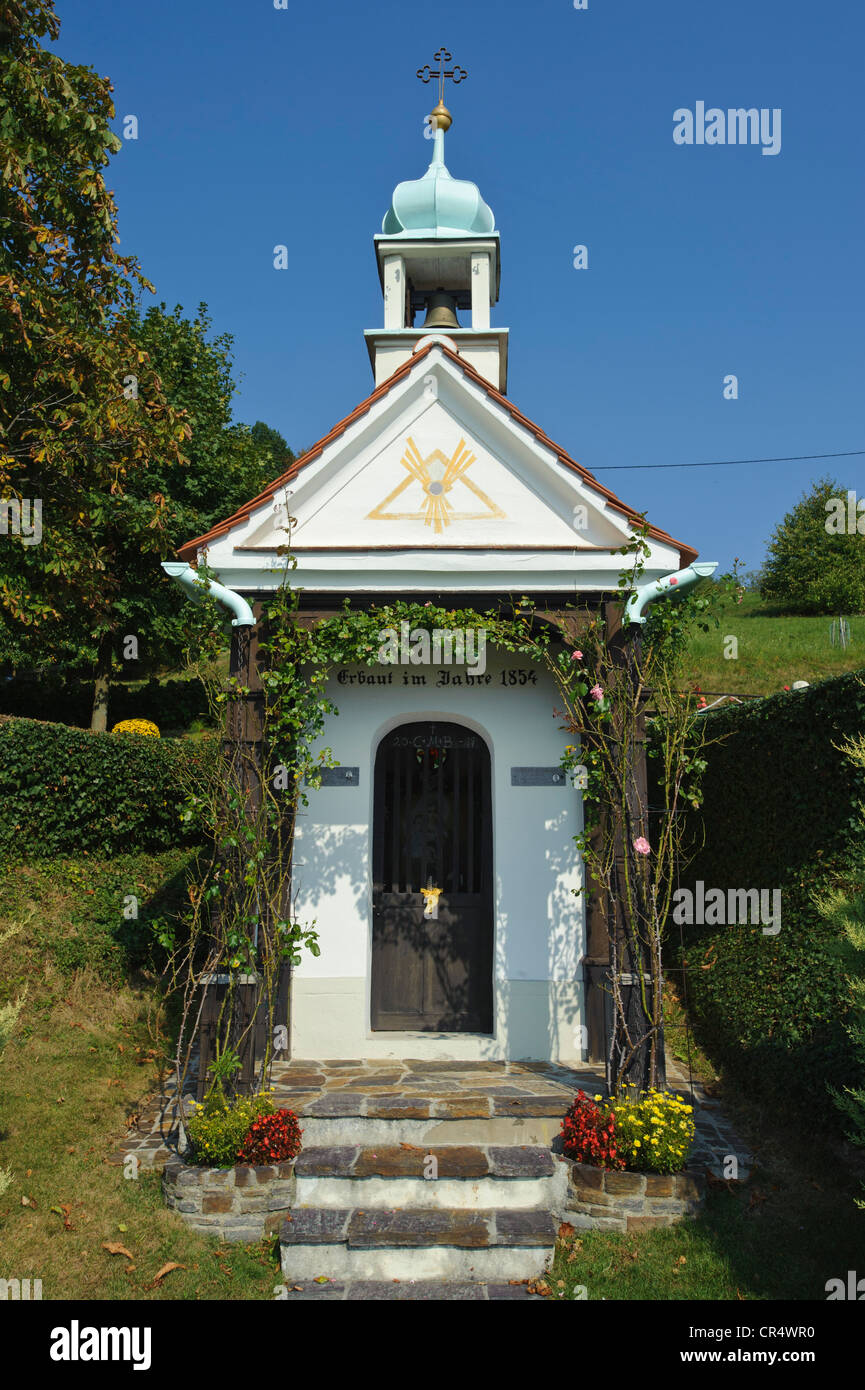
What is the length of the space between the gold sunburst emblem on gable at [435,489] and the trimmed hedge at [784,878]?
10.7ft

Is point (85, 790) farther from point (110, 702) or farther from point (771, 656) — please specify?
point (771, 656)

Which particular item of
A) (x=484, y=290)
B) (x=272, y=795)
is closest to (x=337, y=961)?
(x=272, y=795)

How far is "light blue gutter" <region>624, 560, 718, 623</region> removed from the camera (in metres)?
7.64

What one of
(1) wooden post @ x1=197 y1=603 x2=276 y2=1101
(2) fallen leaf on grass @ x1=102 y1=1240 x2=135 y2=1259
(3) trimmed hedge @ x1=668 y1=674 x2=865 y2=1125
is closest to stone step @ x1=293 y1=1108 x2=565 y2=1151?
(1) wooden post @ x1=197 y1=603 x2=276 y2=1101

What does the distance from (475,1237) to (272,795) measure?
3.41m

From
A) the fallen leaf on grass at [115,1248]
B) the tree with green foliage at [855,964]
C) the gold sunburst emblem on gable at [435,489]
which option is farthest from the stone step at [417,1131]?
the gold sunburst emblem on gable at [435,489]

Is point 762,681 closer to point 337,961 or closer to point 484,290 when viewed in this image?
point 484,290

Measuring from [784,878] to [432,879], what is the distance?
10.2 feet

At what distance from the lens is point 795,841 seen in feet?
26.8

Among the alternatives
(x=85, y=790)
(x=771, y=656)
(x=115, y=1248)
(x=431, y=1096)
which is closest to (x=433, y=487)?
(x=431, y=1096)

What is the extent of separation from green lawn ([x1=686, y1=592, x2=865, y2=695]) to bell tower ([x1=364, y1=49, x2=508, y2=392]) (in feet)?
39.6

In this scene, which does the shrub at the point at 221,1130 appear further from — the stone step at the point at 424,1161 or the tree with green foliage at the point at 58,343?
the tree with green foliage at the point at 58,343

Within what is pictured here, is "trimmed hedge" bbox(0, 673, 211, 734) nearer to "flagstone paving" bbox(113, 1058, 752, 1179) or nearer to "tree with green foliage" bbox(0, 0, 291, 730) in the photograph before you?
"tree with green foliage" bbox(0, 0, 291, 730)

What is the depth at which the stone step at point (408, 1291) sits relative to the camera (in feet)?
17.5
